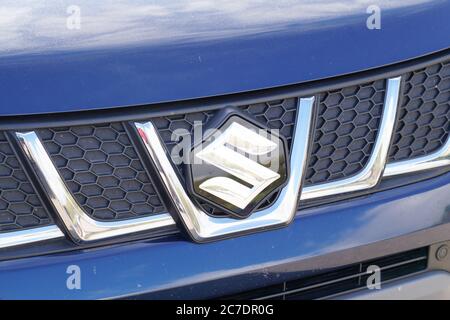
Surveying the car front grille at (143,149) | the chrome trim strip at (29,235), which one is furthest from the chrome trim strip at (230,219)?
the chrome trim strip at (29,235)

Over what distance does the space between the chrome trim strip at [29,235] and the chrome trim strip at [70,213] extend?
4 centimetres

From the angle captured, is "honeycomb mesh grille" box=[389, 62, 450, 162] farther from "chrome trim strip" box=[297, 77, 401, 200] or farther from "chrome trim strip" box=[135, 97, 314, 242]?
"chrome trim strip" box=[135, 97, 314, 242]

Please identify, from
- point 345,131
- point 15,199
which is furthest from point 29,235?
point 345,131

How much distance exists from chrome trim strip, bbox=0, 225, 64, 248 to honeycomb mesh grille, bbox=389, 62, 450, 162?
1.02m

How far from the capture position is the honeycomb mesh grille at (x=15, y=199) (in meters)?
1.69

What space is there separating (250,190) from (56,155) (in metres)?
0.51

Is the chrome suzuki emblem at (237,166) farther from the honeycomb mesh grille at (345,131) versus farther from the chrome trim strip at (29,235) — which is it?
the chrome trim strip at (29,235)

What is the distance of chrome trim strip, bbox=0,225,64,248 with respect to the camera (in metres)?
1.74

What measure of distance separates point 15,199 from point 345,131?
3.09 feet

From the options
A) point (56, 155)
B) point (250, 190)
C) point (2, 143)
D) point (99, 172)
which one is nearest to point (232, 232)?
point (250, 190)
